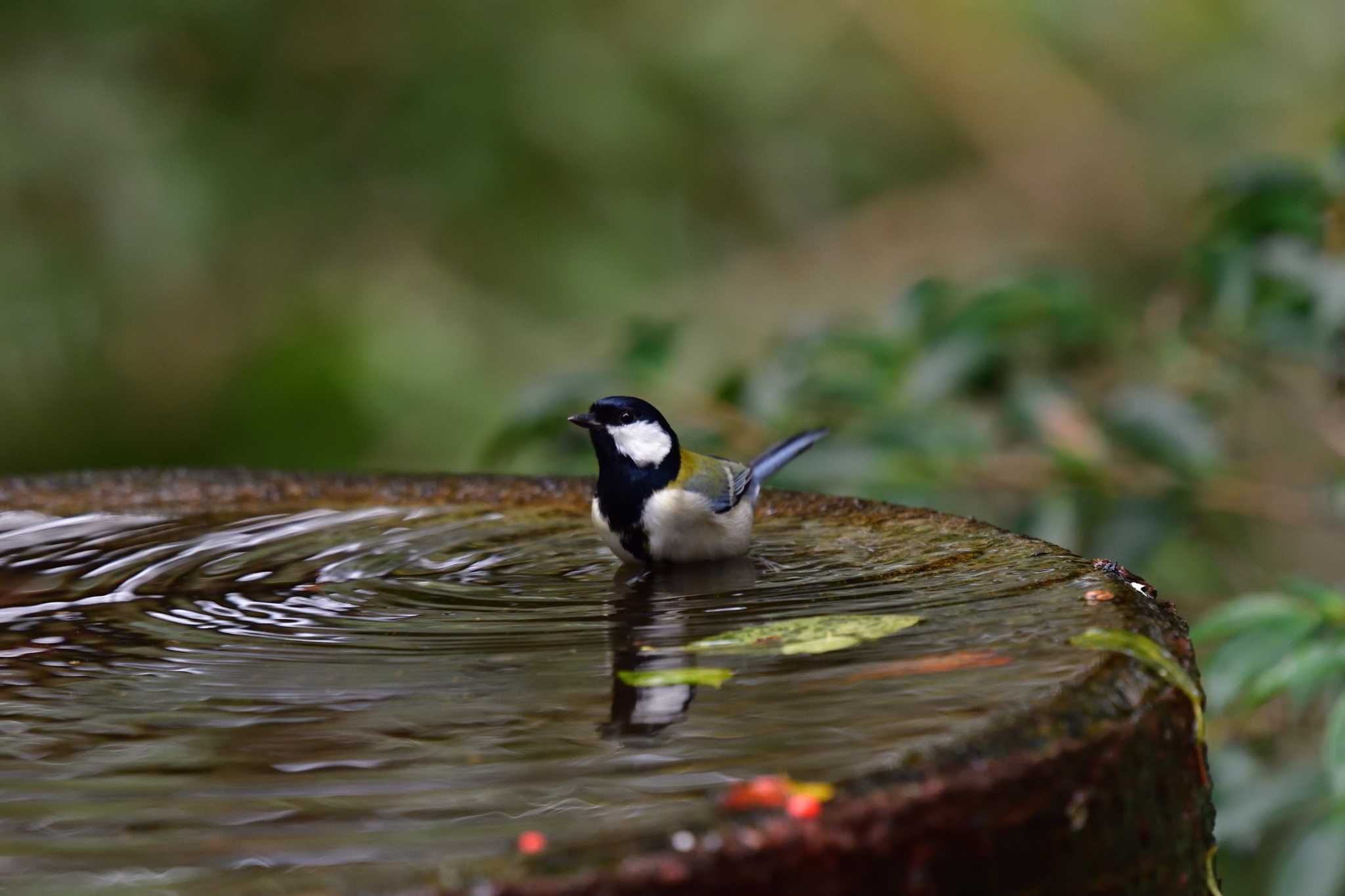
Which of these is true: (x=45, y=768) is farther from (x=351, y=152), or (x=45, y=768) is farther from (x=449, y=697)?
(x=351, y=152)

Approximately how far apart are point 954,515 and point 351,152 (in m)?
4.38

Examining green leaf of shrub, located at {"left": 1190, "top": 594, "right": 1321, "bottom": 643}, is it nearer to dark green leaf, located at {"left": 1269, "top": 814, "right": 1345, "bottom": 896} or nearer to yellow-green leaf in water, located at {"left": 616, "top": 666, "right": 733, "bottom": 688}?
dark green leaf, located at {"left": 1269, "top": 814, "right": 1345, "bottom": 896}

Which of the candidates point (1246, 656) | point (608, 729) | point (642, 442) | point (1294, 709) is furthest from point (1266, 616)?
point (608, 729)

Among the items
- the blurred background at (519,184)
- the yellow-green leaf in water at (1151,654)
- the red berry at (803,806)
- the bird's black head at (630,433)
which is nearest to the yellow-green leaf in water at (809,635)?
the yellow-green leaf in water at (1151,654)

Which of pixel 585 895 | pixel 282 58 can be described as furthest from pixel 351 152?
pixel 585 895

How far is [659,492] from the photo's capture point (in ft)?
5.25

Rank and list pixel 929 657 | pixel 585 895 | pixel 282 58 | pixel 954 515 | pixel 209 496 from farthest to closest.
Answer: pixel 282 58, pixel 209 496, pixel 954 515, pixel 929 657, pixel 585 895

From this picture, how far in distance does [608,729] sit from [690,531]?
0.68 meters

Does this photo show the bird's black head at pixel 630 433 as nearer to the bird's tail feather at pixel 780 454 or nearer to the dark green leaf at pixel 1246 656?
the bird's tail feather at pixel 780 454

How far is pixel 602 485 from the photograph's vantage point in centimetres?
161

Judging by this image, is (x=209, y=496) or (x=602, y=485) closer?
(x=602, y=485)

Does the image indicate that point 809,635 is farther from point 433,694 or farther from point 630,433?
point 630,433

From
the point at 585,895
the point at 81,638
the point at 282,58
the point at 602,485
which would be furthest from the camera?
the point at 282,58

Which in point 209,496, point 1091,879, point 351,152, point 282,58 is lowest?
point 1091,879
